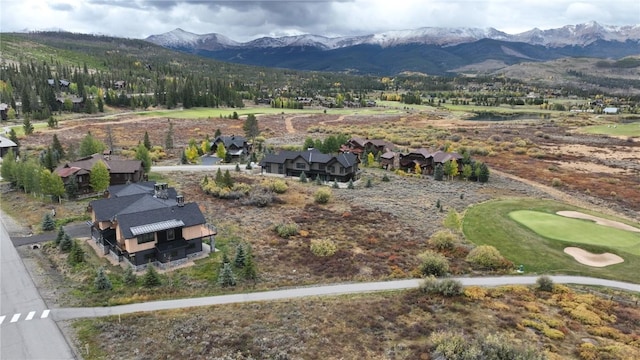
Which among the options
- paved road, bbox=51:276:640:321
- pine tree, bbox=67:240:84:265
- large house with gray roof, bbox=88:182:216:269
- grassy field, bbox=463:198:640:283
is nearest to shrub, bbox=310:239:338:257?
paved road, bbox=51:276:640:321

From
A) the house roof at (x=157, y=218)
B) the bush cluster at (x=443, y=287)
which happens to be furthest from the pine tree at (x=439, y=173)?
the house roof at (x=157, y=218)

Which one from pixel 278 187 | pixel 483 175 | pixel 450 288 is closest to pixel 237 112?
pixel 278 187

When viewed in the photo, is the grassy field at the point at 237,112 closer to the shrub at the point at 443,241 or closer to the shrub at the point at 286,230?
the shrub at the point at 286,230

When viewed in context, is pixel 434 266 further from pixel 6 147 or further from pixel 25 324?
pixel 6 147

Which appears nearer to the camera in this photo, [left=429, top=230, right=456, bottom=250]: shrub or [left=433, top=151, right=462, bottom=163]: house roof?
[left=429, top=230, right=456, bottom=250]: shrub

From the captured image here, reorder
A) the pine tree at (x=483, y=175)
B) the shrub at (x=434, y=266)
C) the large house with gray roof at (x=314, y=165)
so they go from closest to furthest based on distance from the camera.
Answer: the shrub at (x=434, y=266)
the large house with gray roof at (x=314, y=165)
the pine tree at (x=483, y=175)

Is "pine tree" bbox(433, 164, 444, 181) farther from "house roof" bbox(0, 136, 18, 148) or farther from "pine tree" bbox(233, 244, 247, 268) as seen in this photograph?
"house roof" bbox(0, 136, 18, 148)
